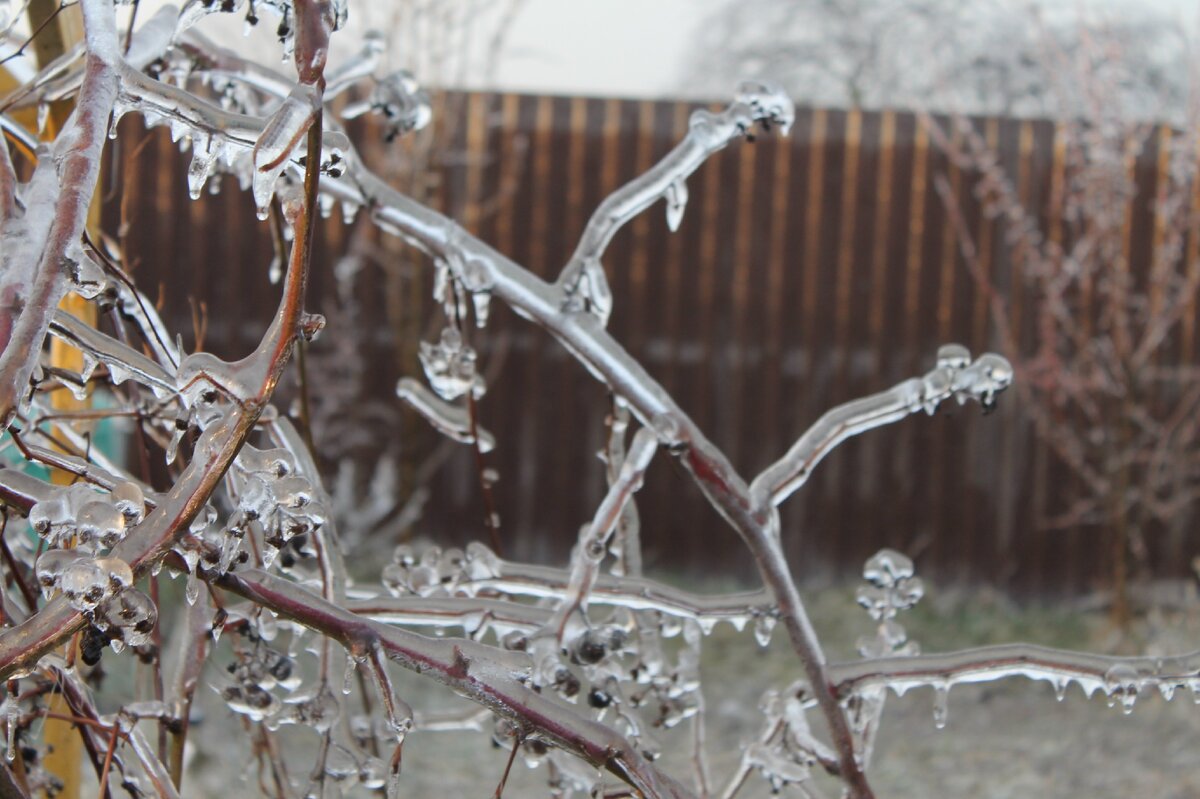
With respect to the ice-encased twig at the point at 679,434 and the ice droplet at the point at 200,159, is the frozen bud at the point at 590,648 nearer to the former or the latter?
the ice-encased twig at the point at 679,434

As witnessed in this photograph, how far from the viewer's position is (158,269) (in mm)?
5324

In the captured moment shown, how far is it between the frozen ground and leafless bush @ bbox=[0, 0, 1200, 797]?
218 cm

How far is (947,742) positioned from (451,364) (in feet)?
10.1

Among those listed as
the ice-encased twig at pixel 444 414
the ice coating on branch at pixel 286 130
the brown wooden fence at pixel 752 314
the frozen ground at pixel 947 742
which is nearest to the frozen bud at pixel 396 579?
the ice-encased twig at pixel 444 414

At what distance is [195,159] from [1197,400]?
5359 millimetres

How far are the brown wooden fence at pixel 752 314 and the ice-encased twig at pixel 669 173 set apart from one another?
14.6 feet

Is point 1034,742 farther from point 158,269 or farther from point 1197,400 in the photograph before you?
point 158,269

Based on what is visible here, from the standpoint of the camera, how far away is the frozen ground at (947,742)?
321 centimetres

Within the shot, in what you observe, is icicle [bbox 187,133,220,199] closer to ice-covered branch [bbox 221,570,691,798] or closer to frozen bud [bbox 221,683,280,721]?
ice-covered branch [bbox 221,570,691,798]

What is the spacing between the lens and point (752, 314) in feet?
17.9

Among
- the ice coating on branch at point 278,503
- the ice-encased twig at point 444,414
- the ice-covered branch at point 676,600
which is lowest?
the ice-covered branch at point 676,600

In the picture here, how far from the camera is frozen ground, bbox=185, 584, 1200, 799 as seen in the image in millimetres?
3205

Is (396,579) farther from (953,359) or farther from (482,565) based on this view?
(953,359)

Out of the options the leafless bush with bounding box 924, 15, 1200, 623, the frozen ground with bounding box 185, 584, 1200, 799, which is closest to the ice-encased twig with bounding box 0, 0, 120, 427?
the frozen ground with bounding box 185, 584, 1200, 799
